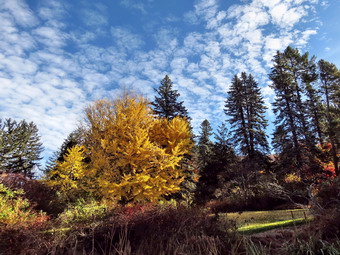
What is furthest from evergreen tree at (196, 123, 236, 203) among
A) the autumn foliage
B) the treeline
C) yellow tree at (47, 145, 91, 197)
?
yellow tree at (47, 145, 91, 197)

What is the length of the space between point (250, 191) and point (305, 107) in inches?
487

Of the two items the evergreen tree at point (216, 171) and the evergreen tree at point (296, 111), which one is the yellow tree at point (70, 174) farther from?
the evergreen tree at point (296, 111)

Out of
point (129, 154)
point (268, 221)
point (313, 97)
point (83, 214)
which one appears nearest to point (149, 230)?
point (83, 214)

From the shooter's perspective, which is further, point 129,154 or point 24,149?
point 24,149

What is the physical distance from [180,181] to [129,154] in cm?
363

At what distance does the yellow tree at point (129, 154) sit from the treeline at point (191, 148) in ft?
0.20

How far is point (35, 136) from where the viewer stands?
3553cm

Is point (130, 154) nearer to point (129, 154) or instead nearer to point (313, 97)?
point (129, 154)

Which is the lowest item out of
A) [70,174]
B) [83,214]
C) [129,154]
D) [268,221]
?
[268,221]

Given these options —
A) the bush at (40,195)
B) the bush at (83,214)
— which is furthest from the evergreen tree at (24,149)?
the bush at (83,214)

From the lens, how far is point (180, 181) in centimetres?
1329

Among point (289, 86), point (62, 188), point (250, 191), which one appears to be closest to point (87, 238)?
point (62, 188)

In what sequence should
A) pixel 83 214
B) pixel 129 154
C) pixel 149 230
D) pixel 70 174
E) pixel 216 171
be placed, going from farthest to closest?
1. pixel 216 171
2. pixel 70 174
3. pixel 129 154
4. pixel 83 214
5. pixel 149 230

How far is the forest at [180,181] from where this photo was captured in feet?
16.6
